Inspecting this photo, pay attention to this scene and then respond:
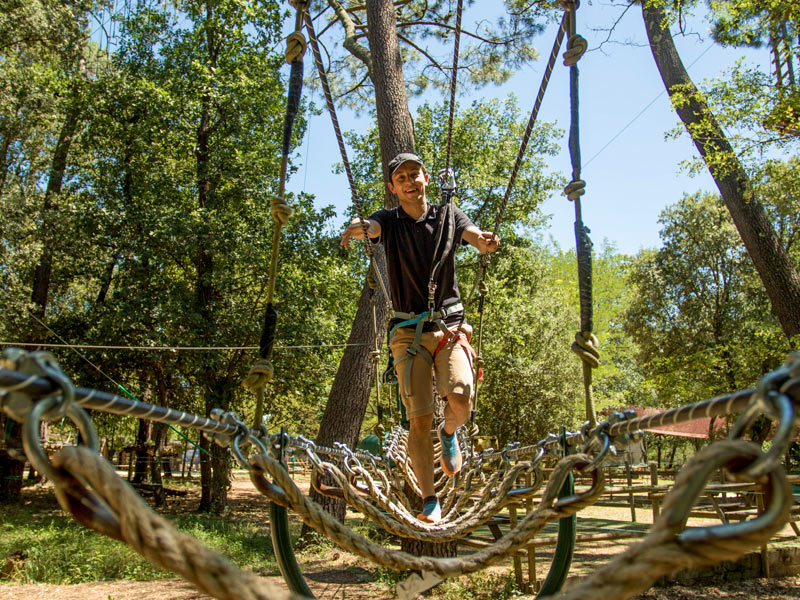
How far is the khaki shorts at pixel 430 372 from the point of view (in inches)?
106

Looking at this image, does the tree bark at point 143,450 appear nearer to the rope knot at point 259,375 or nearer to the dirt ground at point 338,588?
the dirt ground at point 338,588

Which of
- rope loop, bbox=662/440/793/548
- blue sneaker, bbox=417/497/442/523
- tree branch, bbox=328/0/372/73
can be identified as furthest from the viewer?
tree branch, bbox=328/0/372/73

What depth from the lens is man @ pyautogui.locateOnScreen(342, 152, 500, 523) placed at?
2723 millimetres

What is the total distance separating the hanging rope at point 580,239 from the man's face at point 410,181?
3.15 feet

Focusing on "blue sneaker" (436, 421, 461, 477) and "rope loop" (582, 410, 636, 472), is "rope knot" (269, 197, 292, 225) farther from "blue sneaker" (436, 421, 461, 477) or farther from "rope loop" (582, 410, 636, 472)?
"blue sneaker" (436, 421, 461, 477)

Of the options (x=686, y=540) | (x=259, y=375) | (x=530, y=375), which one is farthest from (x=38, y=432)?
(x=530, y=375)

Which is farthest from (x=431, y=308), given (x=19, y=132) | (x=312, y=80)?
(x=19, y=132)

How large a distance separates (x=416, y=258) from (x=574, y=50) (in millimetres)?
1161

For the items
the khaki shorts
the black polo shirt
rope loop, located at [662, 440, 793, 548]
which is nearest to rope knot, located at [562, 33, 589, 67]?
the black polo shirt

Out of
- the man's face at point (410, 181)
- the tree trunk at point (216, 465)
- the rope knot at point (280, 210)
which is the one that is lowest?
the tree trunk at point (216, 465)

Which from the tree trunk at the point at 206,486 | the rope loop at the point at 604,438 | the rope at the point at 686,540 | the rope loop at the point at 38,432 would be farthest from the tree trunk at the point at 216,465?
the rope at the point at 686,540

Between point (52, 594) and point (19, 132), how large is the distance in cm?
1010

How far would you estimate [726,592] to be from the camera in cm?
511

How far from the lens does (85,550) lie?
7.28m
